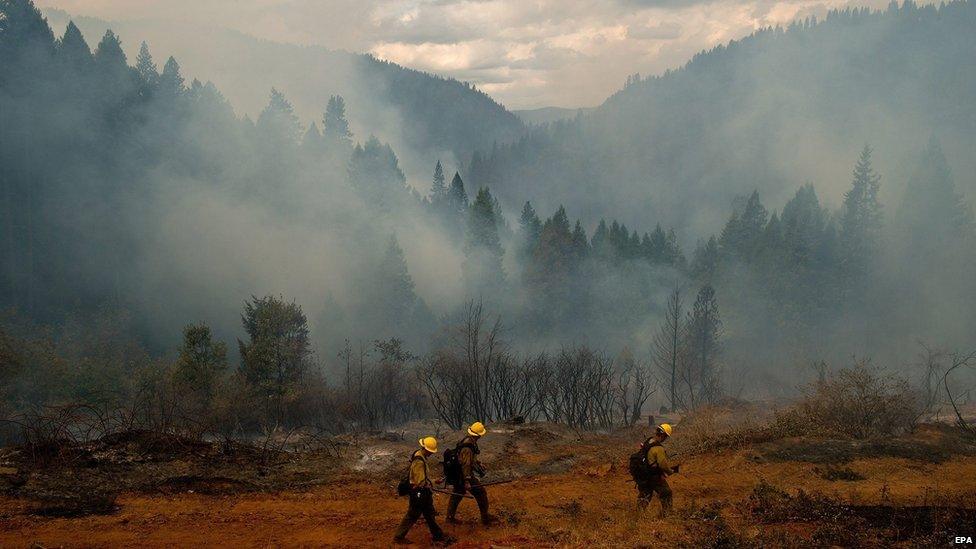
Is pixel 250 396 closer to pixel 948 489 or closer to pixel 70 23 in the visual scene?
pixel 948 489

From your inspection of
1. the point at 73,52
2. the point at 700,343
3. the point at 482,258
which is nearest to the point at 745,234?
the point at 700,343

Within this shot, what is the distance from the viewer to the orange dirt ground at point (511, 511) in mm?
11211

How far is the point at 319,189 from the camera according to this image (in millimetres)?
69062

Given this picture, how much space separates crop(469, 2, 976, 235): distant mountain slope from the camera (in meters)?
132

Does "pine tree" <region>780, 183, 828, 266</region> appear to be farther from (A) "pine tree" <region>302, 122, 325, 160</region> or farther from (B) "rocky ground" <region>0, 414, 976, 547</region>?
(A) "pine tree" <region>302, 122, 325, 160</region>

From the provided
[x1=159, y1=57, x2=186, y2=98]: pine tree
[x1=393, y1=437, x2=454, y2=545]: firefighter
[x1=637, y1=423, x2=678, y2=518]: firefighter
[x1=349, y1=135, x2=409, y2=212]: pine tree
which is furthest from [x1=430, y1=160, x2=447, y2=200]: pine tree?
[x1=393, y1=437, x2=454, y2=545]: firefighter

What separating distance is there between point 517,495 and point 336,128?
65500 mm

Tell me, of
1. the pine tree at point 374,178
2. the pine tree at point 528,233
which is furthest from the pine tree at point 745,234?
the pine tree at point 374,178

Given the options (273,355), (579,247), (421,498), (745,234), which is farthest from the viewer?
(579,247)

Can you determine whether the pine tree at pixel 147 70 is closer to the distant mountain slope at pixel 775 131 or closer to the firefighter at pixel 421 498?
the firefighter at pixel 421 498

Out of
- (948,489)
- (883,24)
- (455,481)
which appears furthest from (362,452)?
(883,24)

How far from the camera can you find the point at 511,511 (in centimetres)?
1307

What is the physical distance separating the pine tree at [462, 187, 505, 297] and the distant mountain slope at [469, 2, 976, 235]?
74.4 metres

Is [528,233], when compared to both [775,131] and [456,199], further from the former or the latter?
[775,131]
